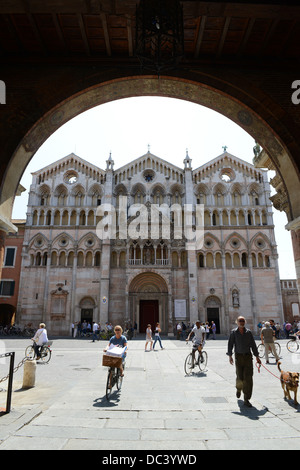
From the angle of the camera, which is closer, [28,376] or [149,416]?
A: [149,416]

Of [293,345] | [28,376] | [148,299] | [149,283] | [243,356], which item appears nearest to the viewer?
[243,356]

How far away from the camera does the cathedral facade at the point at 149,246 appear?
32.3 metres

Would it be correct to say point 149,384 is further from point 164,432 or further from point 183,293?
point 183,293

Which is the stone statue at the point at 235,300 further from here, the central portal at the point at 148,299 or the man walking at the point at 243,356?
the man walking at the point at 243,356

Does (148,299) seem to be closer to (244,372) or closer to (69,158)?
(69,158)

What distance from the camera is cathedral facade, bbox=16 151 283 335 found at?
106 ft

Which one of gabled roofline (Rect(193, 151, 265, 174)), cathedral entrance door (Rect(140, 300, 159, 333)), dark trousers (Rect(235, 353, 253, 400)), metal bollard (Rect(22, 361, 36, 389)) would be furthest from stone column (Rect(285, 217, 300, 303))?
gabled roofline (Rect(193, 151, 265, 174))

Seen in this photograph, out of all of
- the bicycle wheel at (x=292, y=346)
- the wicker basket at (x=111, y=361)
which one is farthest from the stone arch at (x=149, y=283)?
the wicker basket at (x=111, y=361)

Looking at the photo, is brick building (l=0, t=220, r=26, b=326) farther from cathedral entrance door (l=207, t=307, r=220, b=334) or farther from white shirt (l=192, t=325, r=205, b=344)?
white shirt (l=192, t=325, r=205, b=344)

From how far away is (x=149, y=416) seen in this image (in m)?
5.59

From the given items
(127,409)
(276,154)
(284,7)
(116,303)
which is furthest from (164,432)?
(116,303)

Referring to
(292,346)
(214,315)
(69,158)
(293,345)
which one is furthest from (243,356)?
(69,158)

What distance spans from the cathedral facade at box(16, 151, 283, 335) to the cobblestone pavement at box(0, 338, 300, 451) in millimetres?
23315

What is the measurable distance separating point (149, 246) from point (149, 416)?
28.2 metres
